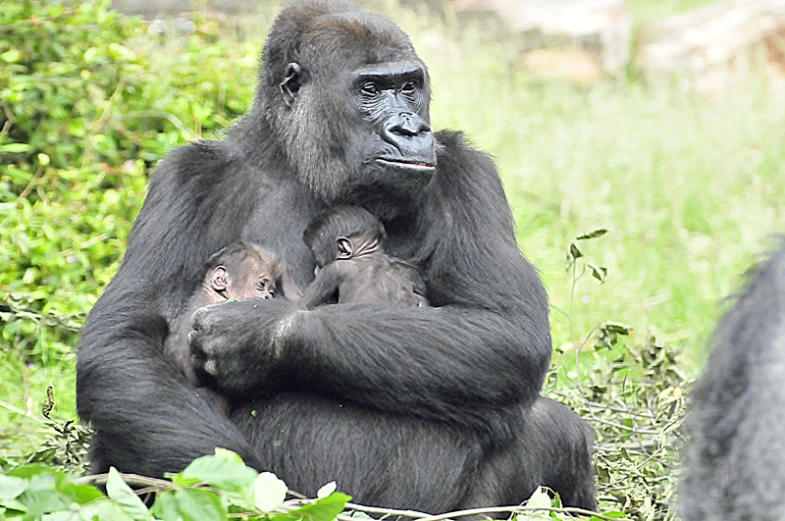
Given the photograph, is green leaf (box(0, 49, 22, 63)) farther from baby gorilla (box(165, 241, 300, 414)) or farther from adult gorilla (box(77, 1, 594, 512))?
baby gorilla (box(165, 241, 300, 414))

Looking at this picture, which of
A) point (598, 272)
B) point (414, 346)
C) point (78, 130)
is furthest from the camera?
point (78, 130)

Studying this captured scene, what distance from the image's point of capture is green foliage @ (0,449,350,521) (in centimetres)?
244

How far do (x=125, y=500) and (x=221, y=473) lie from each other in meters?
0.22

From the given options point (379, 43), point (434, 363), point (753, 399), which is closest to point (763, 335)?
point (753, 399)

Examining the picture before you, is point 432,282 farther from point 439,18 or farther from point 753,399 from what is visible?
point 439,18

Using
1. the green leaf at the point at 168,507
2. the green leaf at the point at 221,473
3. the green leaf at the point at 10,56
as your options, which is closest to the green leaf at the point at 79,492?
the green leaf at the point at 168,507

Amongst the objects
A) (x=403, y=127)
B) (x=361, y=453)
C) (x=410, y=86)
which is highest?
(x=410, y=86)

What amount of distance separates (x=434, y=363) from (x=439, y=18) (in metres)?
6.94

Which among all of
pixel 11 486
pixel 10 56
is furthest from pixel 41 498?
pixel 10 56

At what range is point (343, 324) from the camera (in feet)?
10.7

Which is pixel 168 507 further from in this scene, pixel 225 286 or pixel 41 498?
pixel 225 286

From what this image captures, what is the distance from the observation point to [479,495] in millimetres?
3467

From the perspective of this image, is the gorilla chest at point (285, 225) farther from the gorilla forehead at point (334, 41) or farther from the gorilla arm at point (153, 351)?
the gorilla forehead at point (334, 41)

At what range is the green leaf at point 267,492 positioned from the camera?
2.59 metres
